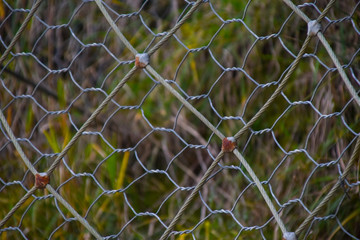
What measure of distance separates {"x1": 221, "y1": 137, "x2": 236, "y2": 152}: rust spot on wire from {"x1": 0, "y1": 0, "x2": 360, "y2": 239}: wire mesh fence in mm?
213

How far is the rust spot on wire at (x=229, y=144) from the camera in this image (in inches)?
32.6

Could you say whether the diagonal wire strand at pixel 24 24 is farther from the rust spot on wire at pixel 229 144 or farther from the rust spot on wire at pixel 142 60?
the rust spot on wire at pixel 229 144

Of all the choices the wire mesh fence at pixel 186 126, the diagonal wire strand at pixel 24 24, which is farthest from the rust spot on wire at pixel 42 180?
the diagonal wire strand at pixel 24 24

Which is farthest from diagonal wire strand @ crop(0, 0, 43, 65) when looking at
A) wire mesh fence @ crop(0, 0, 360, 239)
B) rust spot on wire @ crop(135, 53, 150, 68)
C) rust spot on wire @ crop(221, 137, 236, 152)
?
rust spot on wire @ crop(221, 137, 236, 152)

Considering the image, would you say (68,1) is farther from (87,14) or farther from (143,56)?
(143,56)

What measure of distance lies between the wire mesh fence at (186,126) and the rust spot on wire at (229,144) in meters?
0.21

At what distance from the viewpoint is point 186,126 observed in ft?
4.45

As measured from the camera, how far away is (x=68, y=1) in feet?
5.01

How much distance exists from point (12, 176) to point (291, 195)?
26.3 inches

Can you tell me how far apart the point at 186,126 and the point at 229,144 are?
531 millimetres

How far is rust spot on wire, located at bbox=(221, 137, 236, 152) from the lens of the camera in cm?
83

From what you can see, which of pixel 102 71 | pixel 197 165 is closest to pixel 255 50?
pixel 197 165

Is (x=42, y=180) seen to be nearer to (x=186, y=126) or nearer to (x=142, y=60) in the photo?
(x=142, y=60)

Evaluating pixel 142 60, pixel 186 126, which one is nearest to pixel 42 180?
pixel 142 60
